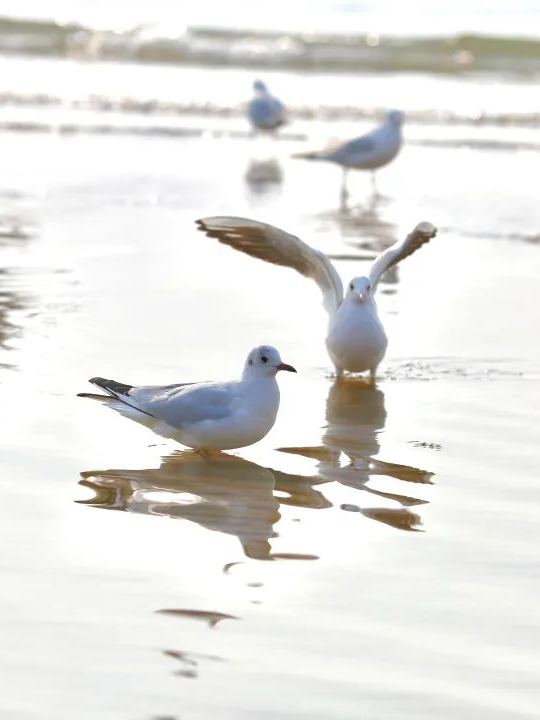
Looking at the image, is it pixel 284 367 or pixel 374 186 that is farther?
pixel 374 186

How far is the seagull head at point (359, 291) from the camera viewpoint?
26.2 feet

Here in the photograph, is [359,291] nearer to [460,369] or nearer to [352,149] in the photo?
[460,369]

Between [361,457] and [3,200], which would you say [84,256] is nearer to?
[3,200]

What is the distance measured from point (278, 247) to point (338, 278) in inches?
14.7

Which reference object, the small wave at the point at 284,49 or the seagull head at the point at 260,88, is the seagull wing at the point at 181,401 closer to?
the seagull head at the point at 260,88

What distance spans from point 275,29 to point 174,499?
1371 inches

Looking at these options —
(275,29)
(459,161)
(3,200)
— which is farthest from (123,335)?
(275,29)

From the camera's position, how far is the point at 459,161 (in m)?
18.2

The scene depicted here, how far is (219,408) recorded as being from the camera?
6.27 m

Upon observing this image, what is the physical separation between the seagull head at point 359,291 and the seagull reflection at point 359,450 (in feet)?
1.32

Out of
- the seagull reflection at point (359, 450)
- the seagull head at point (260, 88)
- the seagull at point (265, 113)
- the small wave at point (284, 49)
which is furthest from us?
the small wave at point (284, 49)

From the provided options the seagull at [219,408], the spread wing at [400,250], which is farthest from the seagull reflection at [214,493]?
the spread wing at [400,250]

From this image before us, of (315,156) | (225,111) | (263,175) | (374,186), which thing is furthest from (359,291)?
(225,111)

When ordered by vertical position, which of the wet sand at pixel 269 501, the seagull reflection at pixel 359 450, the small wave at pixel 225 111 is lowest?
the seagull reflection at pixel 359 450
